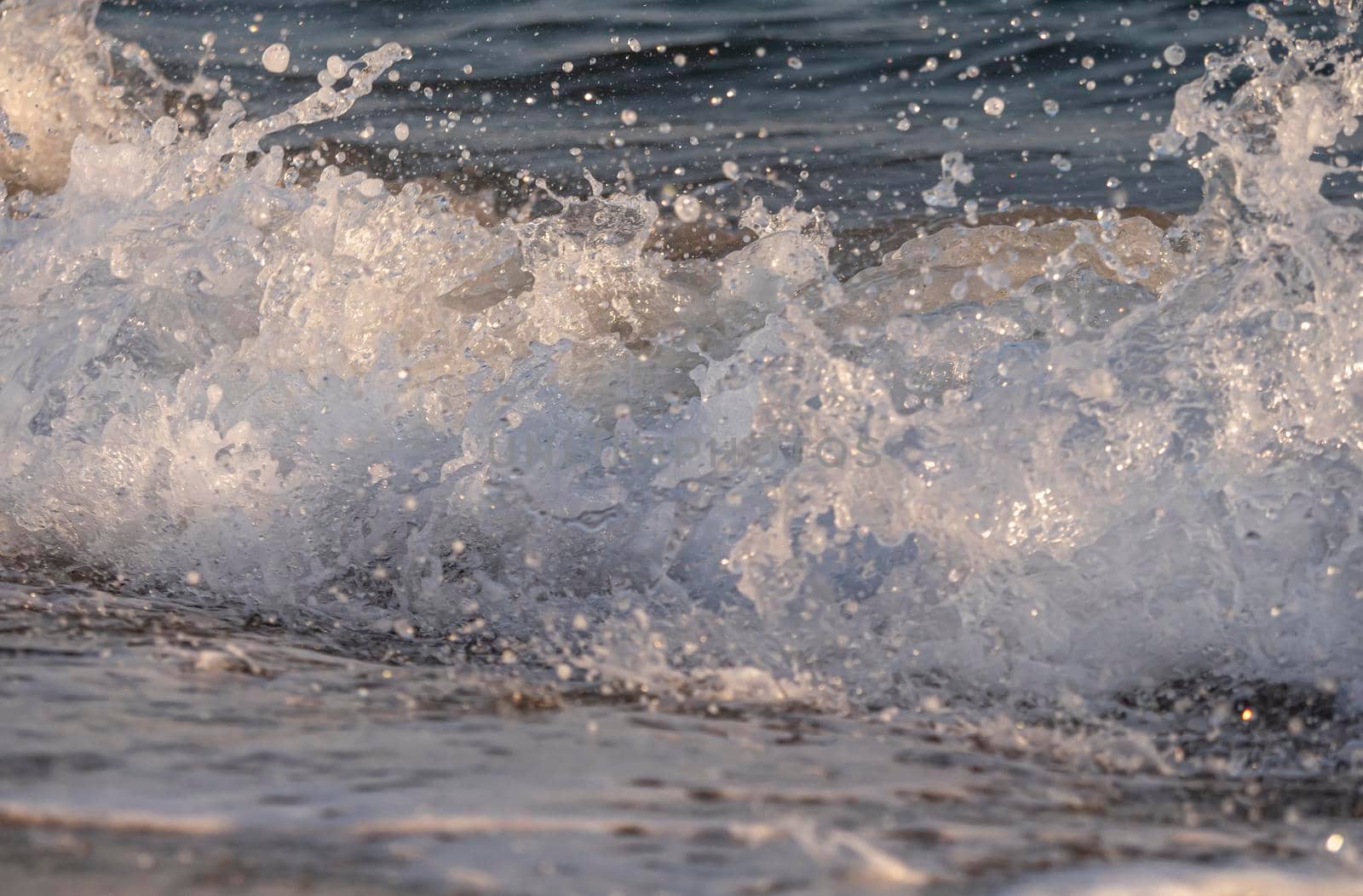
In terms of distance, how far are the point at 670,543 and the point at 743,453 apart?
0.20 m

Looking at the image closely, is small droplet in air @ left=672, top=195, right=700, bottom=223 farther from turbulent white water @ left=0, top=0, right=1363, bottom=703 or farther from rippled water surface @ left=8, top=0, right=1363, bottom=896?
turbulent white water @ left=0, top=0, right=1363, bottom=703

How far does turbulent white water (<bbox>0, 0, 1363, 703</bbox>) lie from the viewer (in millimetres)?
2357

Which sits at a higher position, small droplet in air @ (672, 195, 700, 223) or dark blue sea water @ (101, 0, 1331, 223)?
dark blue sea water @ (101, 0, 1331, 223)

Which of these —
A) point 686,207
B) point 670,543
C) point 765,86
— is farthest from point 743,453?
point 765,86

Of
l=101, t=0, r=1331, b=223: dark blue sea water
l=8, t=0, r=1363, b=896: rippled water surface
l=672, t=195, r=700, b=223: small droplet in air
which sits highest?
l=101, t=0, r=1331, b=223: dark blue sea water

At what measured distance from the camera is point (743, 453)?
270cm

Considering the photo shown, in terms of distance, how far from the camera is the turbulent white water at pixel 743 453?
236cm

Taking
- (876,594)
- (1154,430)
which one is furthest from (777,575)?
(1154,430)

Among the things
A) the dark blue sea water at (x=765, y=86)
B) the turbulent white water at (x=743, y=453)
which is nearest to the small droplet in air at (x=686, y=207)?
the dark blue sea water at (x=765, y=86)

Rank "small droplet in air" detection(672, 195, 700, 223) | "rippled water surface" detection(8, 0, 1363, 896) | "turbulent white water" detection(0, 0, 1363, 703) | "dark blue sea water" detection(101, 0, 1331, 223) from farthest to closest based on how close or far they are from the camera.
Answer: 1. "dark blue sea water" detection(101, 0, 1331, 223)
2. "small droplet in air" detection(672, 195, 700, 223)
3. "turbulent white water" detection(0, 0, 1363, 703)
4. "rippled water surface" detection(8, 0, 1363, 896)

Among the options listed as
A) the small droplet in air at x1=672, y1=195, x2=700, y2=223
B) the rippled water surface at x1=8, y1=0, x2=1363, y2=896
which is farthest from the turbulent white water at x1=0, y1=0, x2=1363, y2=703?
the small droplet in air at x1=672, y1=195, x2=700, y2=223

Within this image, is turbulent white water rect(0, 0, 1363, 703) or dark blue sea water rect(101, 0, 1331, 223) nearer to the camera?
turbulent white water rect(0, 0, 1363, 703)

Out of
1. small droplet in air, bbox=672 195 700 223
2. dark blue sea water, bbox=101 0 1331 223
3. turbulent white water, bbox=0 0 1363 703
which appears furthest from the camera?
dark blue sea water, bbox=101 0 1331 223

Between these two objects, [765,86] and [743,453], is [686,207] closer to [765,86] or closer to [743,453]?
[765,86]
